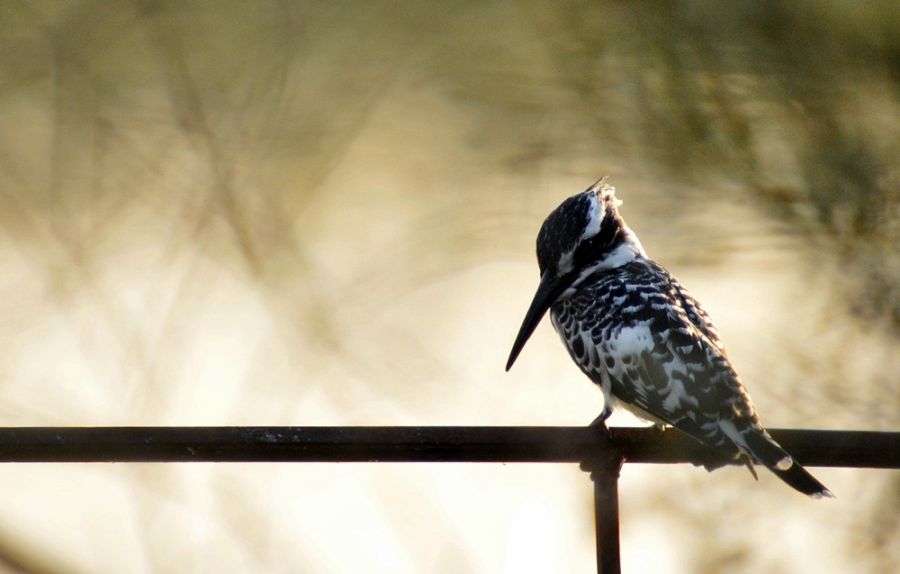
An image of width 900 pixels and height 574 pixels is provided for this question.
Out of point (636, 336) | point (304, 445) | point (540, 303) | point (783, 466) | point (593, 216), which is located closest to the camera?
point (304, 445)

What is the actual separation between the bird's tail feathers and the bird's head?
101cm

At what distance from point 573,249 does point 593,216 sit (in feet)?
0.70

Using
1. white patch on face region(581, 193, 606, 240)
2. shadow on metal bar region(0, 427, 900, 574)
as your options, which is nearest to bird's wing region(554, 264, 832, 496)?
white patch on face region(581, 193, 606, 240)

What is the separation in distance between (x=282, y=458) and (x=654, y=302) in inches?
79.2

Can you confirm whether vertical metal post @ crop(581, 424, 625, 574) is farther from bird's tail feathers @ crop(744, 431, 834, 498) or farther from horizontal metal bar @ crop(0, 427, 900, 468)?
bird's tail feathers @ crop(744, 431, 834, 498)

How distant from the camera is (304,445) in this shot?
6.78 ft

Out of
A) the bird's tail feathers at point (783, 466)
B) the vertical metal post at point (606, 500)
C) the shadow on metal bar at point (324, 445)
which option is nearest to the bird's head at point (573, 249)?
the bird's tail feathers at point (783, 466)

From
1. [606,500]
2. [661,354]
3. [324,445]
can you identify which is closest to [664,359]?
[661,354]

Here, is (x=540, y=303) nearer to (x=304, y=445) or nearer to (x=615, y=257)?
(x=615, y=257)

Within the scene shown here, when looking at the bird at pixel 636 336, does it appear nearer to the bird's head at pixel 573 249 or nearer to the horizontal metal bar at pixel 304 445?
the bird's head at pixel 573 249

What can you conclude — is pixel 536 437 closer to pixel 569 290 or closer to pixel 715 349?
pixel 715 349

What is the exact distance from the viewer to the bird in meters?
3.23

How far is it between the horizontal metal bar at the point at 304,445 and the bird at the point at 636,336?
0.80m

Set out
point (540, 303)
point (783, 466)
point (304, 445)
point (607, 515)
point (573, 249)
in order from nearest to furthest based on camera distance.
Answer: point (304, 445) → point (607, 515) → point (783, 466) → point (540, 303) → point (573, 249)
